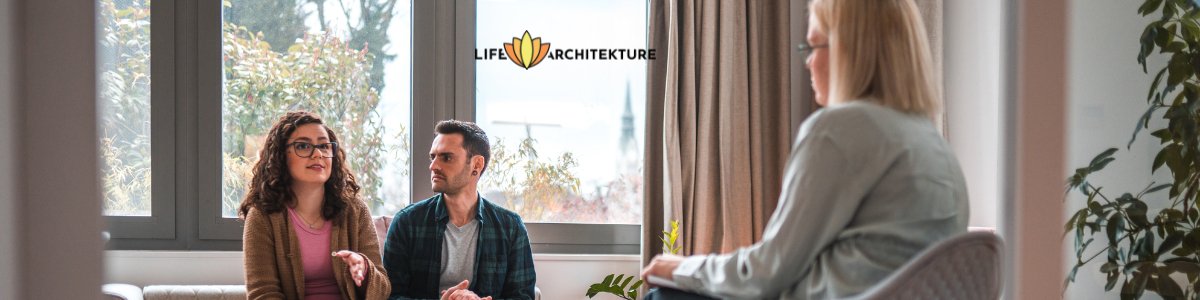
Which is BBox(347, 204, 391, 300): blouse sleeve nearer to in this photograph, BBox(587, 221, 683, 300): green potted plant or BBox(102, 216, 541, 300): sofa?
BBox(102, 216, 541, 300): sofa

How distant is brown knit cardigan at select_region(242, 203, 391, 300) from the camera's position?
242 cm

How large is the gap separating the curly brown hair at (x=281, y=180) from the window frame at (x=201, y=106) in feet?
2.94

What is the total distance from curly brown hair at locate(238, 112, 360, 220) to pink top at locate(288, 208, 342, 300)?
0.05 m

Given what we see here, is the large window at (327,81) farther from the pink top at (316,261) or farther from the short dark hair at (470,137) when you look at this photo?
the pink top at (316,261)

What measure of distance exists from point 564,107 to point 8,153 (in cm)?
265

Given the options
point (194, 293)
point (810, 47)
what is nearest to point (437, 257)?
point (194, 293)

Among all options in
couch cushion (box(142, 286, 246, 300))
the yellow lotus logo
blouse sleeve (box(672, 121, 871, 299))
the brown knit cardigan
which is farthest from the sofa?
blouse sleeve (box(672, 121, 871, 299))

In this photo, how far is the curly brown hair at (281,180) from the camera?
249cm

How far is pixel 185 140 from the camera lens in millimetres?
3402

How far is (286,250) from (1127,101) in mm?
2083

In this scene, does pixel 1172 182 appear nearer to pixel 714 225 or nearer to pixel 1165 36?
pixel 1165 36

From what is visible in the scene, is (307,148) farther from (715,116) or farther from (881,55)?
(881,55)

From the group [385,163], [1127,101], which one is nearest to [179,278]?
[385,163]

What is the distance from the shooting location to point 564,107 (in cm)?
362
